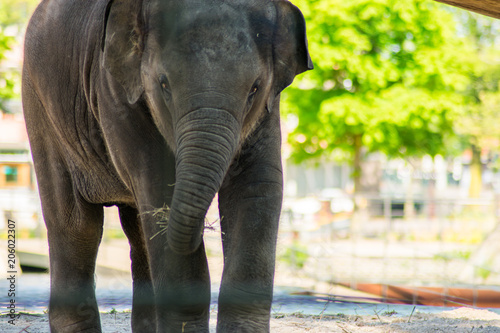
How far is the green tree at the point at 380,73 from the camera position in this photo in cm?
2011

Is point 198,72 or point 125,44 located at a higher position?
point 125,44

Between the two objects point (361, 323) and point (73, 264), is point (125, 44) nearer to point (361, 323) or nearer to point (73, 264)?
point (73, 264)

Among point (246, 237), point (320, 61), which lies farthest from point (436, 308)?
point (320, 61)

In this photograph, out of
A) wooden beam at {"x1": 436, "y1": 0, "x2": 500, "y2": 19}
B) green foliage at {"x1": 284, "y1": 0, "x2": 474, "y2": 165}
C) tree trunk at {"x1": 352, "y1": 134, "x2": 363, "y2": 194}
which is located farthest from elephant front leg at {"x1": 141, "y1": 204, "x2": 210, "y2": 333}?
tree trunk at {"x1": 352, "y1": 134, "x2": 363, "y2": 194}

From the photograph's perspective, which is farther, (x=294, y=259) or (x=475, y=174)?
(x=475, y=174)

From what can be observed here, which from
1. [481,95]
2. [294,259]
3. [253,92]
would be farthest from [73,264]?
[481,95]

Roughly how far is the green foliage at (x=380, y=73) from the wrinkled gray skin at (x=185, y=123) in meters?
15.9

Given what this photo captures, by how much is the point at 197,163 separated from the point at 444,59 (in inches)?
727

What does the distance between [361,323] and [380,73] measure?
1520cm

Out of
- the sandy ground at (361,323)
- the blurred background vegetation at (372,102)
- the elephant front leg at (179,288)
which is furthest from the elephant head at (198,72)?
the blurred background vegetation at (372,102)

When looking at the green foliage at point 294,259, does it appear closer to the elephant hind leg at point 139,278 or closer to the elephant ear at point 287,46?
the elephant hind leg at point 139,278

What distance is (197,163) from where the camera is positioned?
3055 mm

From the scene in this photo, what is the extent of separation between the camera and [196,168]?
304 centimetres

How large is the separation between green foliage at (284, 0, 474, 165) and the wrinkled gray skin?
625 inches
